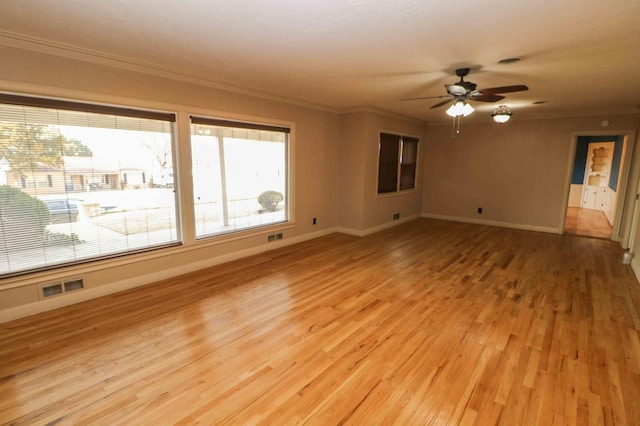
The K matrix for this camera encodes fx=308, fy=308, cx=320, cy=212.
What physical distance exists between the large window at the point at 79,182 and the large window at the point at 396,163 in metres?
4.20

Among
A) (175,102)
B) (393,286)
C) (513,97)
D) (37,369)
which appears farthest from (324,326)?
(513,97)

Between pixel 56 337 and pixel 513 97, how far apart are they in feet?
20.7

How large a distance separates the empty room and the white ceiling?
2 cm

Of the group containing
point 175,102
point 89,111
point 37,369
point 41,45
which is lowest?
point 37,369

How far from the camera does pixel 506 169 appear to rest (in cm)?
705

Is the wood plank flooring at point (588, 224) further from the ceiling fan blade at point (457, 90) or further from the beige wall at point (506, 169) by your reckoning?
the ceiling fan blade at point (457, 90)

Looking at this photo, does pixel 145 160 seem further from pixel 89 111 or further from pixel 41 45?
pixel 41 45

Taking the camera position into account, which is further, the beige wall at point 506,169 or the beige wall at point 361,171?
the beige wall at point 506,169

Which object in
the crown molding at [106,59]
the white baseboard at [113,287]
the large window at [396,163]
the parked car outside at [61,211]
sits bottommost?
the white baseboard at [113,287]

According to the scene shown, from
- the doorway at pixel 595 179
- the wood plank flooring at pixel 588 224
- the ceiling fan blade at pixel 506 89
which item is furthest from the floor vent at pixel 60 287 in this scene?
the doorway at pixel 595 179

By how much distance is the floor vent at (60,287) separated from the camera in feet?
9.82

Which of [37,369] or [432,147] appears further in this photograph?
[432,147]

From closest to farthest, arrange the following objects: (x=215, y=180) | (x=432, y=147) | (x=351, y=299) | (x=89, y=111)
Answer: (x=89, y=111) < (x=351, y=299) < (x=215, y=180) < (x=432, y=147)

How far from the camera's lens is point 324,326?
Answer: 283 cm
